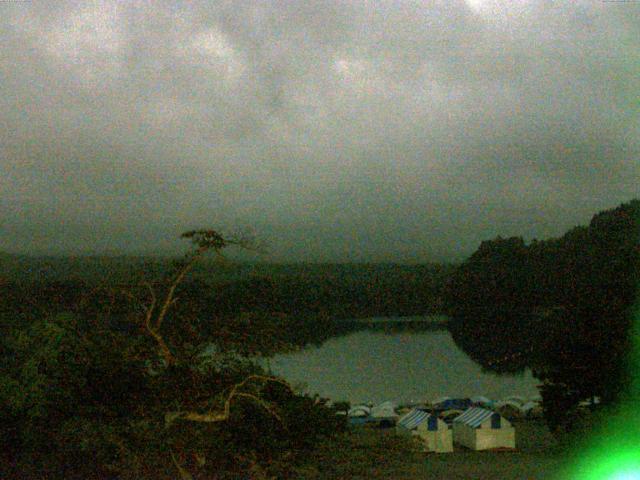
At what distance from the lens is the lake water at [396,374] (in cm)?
4234

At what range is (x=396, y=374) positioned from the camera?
181 feet

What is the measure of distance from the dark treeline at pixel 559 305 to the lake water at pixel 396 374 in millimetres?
2661

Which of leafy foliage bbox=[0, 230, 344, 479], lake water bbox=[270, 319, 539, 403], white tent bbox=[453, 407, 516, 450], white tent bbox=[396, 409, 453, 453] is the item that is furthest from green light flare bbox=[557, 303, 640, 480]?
lake water bbox=[270, 319, 539, 403]

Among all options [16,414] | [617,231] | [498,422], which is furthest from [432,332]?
[16,414]

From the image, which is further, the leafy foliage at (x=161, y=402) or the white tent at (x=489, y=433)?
the white tent at (x=489, y=433)

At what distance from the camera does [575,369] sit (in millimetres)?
19500

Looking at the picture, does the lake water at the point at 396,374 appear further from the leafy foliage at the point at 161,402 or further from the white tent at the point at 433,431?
the leafy foliage at the point at 161,402

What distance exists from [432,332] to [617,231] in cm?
4036

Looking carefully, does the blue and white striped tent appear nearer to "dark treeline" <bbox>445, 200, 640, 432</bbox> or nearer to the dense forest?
"dark treeline" <bbox>445, 200, 640, 432</bbox>

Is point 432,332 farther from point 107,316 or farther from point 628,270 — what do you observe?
point 107,316

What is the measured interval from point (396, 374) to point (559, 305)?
1260cm

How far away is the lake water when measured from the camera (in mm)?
42344

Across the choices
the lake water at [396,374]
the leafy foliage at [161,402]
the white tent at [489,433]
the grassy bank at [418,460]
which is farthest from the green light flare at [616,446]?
the lake water at [396,374]

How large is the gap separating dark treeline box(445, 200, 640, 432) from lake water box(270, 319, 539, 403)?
2.66 meters
